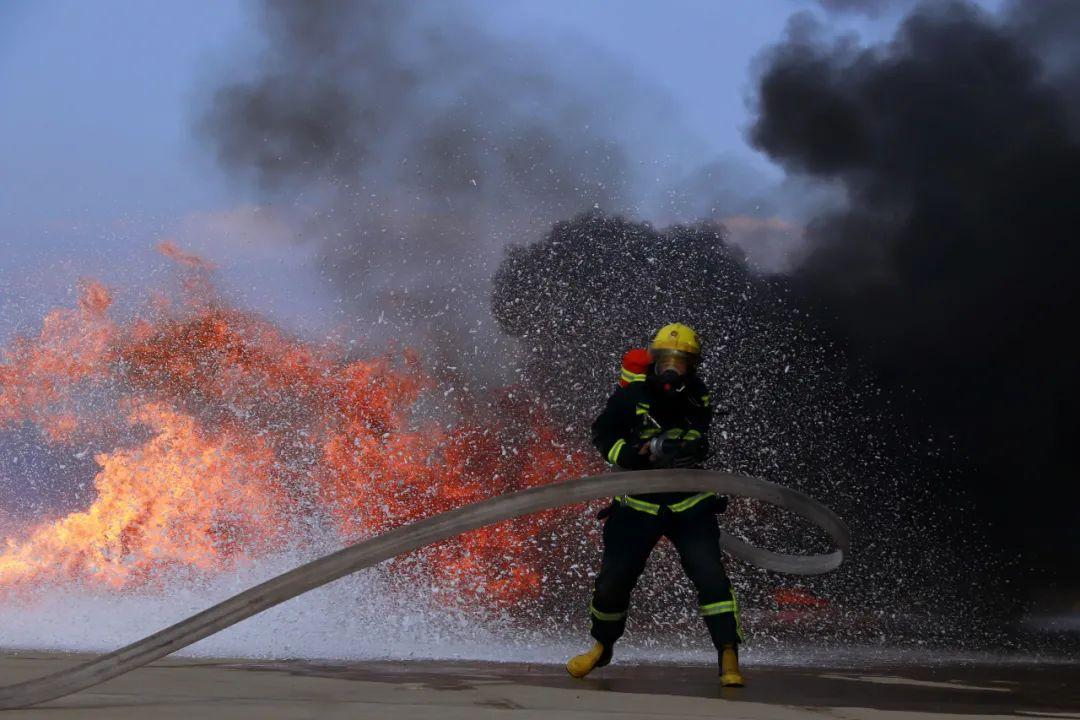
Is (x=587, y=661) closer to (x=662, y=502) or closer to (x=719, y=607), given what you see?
(x=719, y=607)

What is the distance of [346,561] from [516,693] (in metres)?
1.08

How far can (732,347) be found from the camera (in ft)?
63.1

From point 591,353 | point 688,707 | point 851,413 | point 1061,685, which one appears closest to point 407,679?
point 688,707

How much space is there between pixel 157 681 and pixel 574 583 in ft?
58.7

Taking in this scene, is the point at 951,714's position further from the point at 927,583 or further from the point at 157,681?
the point at 927,583

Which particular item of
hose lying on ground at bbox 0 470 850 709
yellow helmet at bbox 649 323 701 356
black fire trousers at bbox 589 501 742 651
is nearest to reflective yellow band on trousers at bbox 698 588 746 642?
black fire trousers at bbox 589 501 742 651

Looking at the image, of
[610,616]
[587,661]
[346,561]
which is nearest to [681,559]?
[610,616]

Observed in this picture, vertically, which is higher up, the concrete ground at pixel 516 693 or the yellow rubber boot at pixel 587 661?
the yellow rubber boot at pixel 587 661

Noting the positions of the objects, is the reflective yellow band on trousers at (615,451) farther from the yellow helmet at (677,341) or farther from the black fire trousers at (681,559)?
the yellow helmet at (677,341)

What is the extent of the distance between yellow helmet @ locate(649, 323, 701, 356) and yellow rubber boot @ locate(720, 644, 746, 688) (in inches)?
67.1

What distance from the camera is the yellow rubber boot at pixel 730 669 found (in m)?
6.25

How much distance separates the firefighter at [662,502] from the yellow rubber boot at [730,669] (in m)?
0.02

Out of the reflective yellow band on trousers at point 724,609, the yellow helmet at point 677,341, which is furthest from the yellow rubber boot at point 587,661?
the yellow helmet at point 677,341

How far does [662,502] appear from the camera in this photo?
21.6 ft
